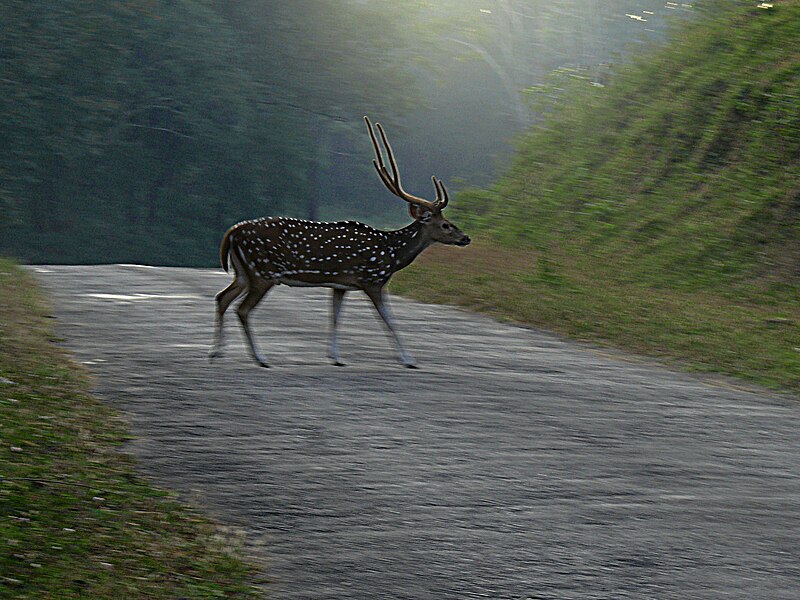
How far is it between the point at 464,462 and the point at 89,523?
2644 millimetres

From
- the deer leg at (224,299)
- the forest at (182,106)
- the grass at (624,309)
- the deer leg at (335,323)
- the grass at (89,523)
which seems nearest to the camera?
the grass at (89,523)

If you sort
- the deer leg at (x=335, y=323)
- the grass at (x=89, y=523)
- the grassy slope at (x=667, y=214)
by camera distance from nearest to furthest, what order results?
the grass at (x=89, y=523)
the deer leg at (x=335, y=323)
the grassy slope at (x=667, y=214)

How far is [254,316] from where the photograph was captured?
45.8ft

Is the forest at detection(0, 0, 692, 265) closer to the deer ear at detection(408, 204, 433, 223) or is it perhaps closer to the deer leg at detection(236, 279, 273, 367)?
the deer ear at detection(408, 204, 433, 223)

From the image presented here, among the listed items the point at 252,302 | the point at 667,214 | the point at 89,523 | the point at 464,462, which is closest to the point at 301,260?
the point at 252,302

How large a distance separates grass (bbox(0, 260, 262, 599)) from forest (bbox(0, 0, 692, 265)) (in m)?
29.3

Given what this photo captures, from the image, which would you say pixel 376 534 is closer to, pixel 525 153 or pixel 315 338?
pixel 315 338

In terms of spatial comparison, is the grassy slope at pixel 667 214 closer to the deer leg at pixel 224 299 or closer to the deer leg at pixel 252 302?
the deer leg at pixel 252 302

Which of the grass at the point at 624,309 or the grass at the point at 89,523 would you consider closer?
the grass at the point at 89,523

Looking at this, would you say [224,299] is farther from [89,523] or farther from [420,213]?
[89,523]

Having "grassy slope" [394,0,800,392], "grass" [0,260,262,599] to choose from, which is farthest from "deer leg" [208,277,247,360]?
"grassy slope" [394,0,800,392]

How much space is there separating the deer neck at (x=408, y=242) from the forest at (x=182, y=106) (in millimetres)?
25270

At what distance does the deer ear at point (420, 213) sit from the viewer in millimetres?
11117

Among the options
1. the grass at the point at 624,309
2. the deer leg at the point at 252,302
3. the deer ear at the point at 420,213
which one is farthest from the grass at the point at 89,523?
the grass at the point at 624,309
